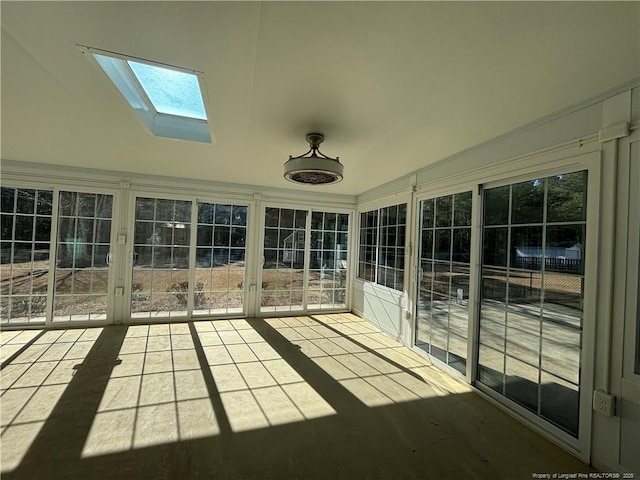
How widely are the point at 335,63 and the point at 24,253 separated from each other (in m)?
4.84

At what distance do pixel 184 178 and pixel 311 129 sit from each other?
2871 millimetres

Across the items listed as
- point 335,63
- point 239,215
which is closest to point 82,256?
point 239,215

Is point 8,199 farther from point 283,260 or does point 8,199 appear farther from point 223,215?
point 283,260

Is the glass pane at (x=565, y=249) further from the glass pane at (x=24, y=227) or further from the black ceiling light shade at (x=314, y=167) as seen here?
the glass pane at (x=24, y=227)

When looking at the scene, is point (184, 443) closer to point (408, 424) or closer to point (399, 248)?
point (408, 424)

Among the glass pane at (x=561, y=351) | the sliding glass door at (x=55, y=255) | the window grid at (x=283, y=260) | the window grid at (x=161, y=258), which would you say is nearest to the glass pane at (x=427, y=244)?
the glass pane at (x=561, y=351)

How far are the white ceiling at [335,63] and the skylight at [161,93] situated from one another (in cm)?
8

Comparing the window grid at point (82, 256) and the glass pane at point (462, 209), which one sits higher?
the glass pane at point (462, 209)

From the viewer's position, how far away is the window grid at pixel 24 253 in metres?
Answer: 3.89

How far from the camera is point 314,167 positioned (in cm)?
238

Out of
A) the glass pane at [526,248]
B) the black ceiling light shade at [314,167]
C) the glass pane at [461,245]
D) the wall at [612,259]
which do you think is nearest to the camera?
the wall at [612,259]

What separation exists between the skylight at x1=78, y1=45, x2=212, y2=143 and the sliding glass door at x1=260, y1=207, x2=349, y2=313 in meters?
2.28

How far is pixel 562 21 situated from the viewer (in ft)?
4.11

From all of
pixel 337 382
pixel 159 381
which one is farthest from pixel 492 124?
pixel 159 381
